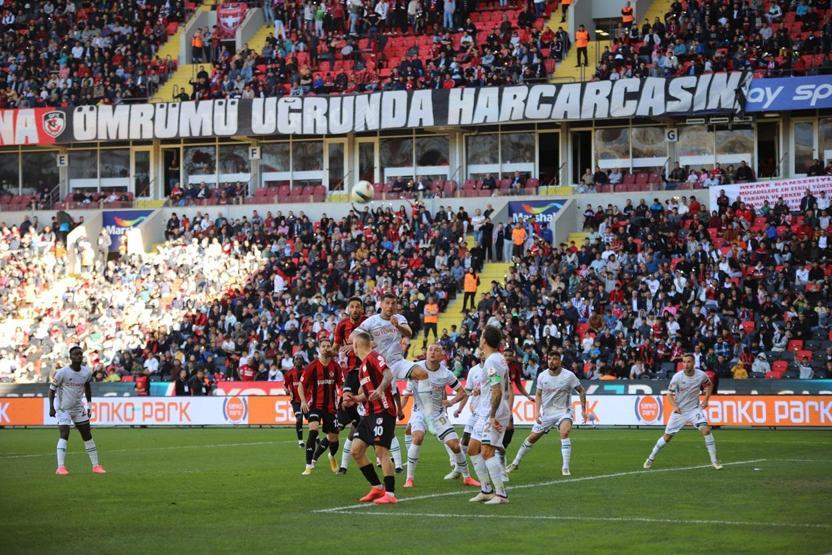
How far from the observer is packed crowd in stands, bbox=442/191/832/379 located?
1455 inches

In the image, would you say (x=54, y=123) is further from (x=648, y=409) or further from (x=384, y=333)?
(x=384, y=333)

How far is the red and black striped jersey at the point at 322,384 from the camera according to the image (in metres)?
22.7

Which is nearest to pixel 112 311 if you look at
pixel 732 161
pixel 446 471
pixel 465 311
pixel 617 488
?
pixel 465 311

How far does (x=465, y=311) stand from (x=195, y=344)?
9222 mm

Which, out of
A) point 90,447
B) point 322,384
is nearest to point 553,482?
point 322,384

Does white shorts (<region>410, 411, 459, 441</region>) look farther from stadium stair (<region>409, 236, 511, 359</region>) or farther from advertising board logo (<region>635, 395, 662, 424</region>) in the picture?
stadium stair (<region>409, 236, 511, 359</region>)

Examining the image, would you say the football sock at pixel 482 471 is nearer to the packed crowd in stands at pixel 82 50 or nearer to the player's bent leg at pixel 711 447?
the player's bent leg at pixel 711 447

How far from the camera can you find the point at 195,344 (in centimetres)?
4503

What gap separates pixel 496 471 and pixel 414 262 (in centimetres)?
3050

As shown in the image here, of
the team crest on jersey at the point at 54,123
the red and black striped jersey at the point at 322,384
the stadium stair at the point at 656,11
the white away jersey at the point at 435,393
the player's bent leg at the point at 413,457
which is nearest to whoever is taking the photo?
the player's bent leg at the point at 413,457

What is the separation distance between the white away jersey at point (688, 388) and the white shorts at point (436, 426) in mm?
4647

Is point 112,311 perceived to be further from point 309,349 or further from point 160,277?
point 309,349

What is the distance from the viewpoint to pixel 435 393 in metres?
20.4

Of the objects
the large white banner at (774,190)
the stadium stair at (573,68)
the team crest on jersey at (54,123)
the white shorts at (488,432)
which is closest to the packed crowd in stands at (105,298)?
the team crest on jersey at (54,123)
